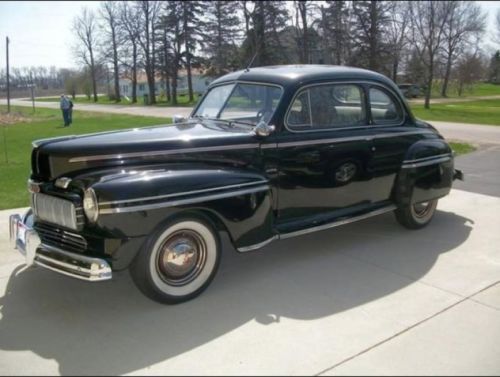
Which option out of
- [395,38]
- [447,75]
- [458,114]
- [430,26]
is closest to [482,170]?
[458,114]

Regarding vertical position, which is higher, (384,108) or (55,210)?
(384,108)

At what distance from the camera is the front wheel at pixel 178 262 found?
362 centimetres

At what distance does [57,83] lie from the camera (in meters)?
106

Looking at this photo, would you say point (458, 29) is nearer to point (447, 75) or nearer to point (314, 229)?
point (447, 75)

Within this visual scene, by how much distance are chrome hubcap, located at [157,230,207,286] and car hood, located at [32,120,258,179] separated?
658 mm

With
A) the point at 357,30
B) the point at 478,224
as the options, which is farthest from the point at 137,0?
the point at 478,224

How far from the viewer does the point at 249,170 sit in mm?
4199

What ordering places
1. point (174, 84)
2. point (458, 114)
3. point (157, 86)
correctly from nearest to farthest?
1. point (458, 114)
2. point (174, 84)
3. point (157, 86)

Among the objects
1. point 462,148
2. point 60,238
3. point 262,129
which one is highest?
point 262,129

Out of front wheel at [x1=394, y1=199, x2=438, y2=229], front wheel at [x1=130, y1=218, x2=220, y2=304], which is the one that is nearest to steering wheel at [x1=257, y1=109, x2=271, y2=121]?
front wheel at [x1=130, y1=218, x2=220, y2=304]

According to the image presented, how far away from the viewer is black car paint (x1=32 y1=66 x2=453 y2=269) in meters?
3.51

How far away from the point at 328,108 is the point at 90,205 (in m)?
2.57

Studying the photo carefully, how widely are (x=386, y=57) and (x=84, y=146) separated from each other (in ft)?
137

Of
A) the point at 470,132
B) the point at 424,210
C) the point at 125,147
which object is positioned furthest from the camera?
the point at 470,132
